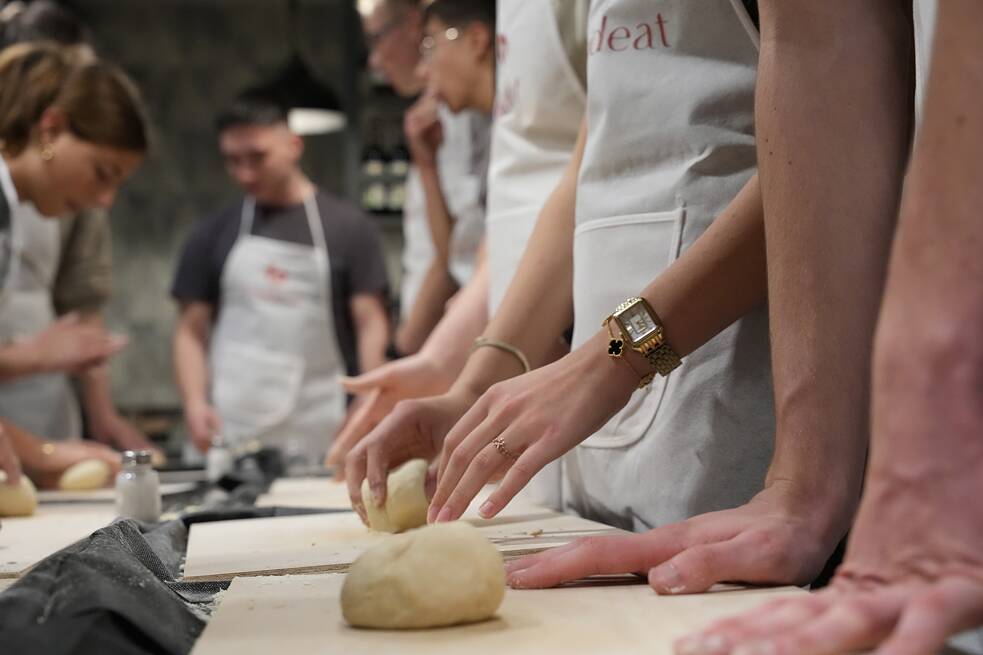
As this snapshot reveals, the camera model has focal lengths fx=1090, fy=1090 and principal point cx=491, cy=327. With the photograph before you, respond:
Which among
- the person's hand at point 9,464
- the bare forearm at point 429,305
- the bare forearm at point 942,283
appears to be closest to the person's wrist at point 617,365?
the bare forearm at point 942,283

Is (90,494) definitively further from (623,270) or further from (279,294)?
(279,294)

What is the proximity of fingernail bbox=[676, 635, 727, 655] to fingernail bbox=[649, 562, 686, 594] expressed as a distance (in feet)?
0.66

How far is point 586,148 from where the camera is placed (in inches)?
58.7

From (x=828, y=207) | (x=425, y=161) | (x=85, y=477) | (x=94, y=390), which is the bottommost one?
(x=94, y=390)

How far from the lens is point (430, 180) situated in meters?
3.71

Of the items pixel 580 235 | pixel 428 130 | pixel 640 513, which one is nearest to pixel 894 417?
pixel 640 513

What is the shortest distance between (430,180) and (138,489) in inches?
82.4

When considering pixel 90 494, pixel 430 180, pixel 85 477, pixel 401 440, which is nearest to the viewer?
pixel 401 440

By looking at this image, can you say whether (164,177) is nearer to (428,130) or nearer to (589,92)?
(428,130)

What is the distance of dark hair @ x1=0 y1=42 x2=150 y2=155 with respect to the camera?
2.90m

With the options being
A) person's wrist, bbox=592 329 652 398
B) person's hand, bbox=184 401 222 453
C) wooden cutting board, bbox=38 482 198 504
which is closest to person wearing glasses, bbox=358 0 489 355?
person's hand, bbox=184 401 222 453

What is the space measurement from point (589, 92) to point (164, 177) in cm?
613

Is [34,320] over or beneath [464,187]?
beneath

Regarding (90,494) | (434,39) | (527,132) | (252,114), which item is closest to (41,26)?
(252,114)
